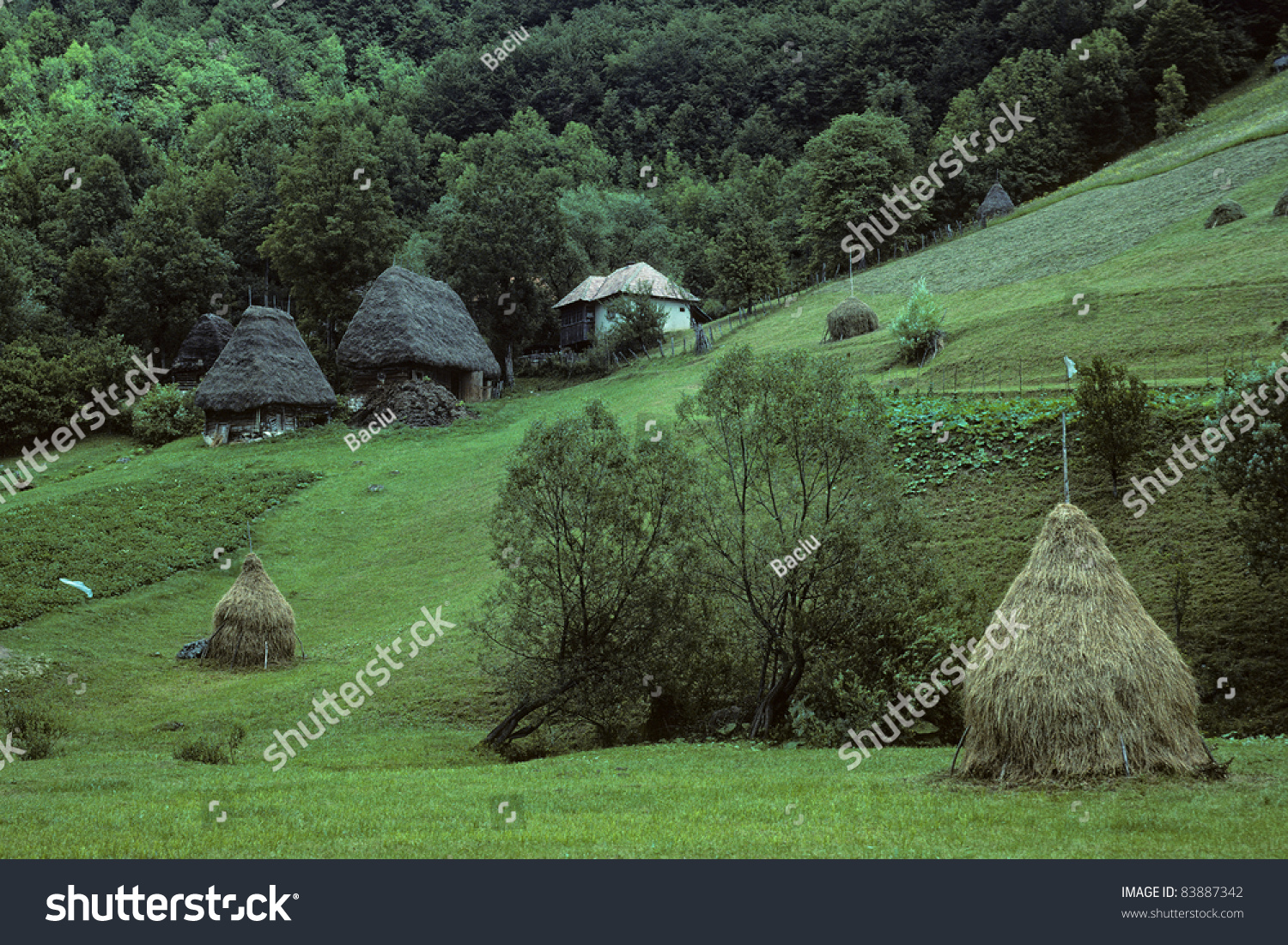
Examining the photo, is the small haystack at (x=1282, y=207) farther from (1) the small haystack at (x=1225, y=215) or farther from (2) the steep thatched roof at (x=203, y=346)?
(2) the steep thatched roof at (x=203, y=346)

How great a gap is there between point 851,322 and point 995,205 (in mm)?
29668

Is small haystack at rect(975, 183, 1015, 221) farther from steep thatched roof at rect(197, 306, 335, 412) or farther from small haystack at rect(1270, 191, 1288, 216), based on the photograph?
steep thatched roof at rect(197, 306, 335, 412)

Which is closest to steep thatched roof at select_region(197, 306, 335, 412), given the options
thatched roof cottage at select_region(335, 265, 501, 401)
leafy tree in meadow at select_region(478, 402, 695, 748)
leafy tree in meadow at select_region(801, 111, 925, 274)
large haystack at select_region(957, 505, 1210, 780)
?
thatched roof cottage at select_region(335, 265, 501, 401)

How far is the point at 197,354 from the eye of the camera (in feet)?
199

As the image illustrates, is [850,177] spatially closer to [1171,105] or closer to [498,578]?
[1171,105]

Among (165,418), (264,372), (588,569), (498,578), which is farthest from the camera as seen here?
(165,418)

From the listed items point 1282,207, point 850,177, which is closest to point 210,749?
point 1282,207

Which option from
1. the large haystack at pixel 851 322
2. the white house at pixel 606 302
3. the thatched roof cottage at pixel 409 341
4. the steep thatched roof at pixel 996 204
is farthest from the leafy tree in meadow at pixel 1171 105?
the thatched roof cottage at pixel 409 341

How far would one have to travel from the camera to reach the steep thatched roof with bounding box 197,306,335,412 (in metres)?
50.1

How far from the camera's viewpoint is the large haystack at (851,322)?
162ft

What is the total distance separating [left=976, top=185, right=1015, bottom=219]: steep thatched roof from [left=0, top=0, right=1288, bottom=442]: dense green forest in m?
3.68

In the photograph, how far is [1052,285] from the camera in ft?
151

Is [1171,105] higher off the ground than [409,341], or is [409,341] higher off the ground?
[1171,105]
